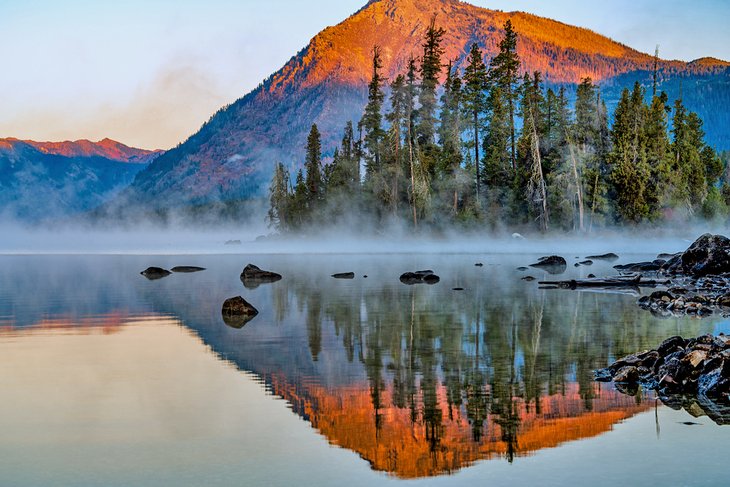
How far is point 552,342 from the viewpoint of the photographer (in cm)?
1603

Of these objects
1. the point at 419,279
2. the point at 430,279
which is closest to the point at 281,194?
the point at 419,279

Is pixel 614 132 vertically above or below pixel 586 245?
above

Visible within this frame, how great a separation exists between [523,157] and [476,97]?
8.70 metres

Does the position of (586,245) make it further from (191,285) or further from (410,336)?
(410,336)

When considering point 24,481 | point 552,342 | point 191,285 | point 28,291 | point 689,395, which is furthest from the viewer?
point 191,285

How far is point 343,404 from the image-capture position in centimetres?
1044

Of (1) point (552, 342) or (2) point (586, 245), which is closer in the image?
(1) point (552, 342)

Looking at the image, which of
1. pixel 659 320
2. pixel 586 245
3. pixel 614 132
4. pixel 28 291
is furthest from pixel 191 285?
pixel 614 132

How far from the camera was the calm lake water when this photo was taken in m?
7.65

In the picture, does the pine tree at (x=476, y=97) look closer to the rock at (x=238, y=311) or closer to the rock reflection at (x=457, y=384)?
the rock at (x=238, y=311)

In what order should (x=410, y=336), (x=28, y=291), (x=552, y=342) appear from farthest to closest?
(x=28, y=291) → (x=410, y=336) → (x=552, y=342)

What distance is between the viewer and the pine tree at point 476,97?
8331 centimetres

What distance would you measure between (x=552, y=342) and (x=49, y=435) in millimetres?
10457

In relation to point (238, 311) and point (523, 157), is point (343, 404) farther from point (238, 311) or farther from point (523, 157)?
point (523, 157)
